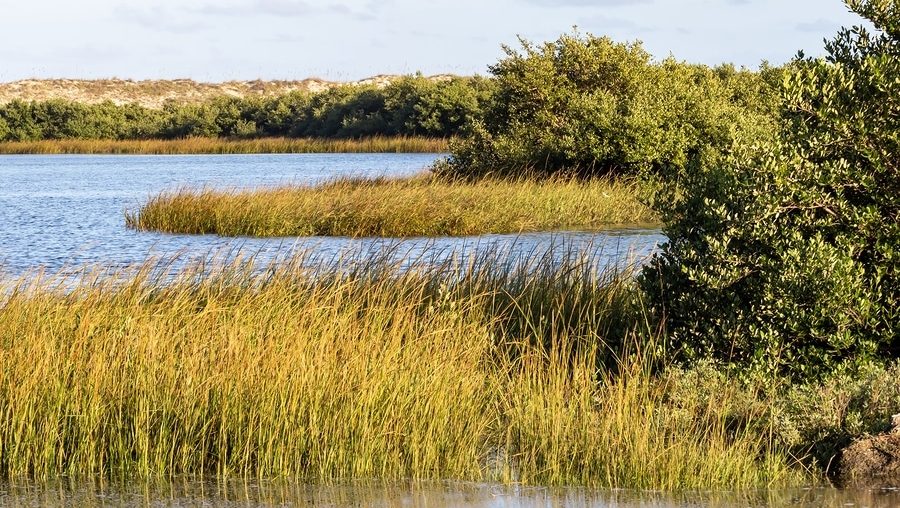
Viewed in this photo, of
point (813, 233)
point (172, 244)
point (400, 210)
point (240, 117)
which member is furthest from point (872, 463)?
point (240, 117)

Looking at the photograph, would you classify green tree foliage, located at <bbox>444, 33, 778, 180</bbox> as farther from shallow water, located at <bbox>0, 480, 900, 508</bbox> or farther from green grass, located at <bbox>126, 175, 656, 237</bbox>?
shallow water, located at <bbox>0, 480, 900, 508</bbox>

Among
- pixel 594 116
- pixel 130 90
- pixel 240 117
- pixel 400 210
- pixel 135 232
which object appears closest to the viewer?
pixel 400 210

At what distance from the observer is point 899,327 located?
8.16 m

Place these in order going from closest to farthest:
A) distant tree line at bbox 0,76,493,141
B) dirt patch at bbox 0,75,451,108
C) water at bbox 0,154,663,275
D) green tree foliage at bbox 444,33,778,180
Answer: water at bbox 0,154,663,275 → green tree foliage at bbox 444,33,778,180 → distant tree line at bbox 0,76,493,141 → dirt patch at bbox 0,75,451,108

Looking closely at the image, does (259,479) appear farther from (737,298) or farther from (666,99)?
(666,99)

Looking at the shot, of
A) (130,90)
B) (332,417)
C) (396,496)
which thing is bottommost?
(396,496)

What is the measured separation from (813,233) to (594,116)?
19.3 meters

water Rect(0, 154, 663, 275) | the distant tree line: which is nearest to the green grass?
water Rect(0, 154, 663, 275)

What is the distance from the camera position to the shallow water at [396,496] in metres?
6.64

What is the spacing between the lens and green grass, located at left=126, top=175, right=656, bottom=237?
2389 centimetres

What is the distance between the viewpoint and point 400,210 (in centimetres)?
2383

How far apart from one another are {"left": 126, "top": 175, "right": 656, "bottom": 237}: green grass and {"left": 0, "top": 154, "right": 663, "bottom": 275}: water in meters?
0.75

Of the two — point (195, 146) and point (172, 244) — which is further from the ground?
point (195, 146)

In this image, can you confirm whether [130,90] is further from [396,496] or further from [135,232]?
[396,496]
